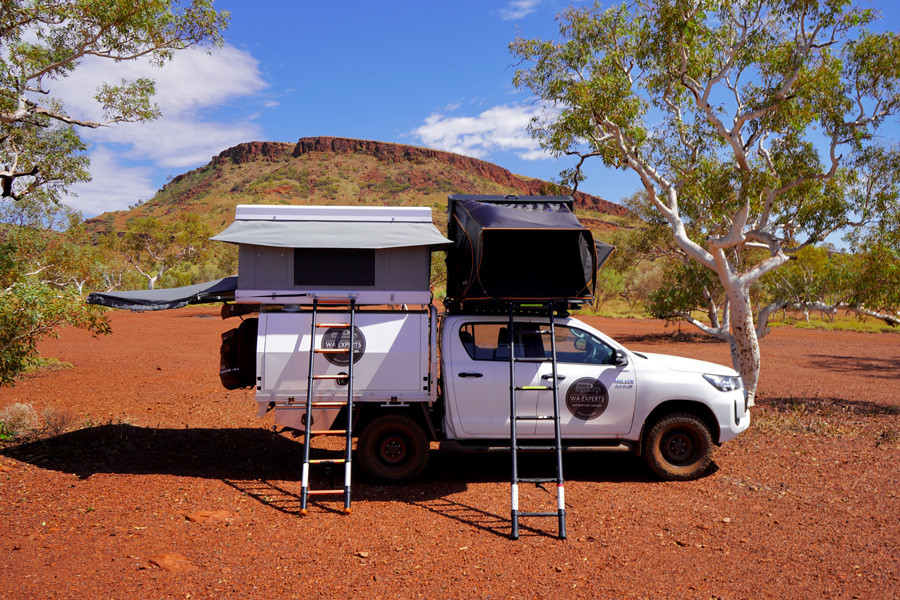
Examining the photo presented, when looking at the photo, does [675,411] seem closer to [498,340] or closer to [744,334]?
[498,340]

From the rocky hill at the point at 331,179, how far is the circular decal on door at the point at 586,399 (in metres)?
93.1

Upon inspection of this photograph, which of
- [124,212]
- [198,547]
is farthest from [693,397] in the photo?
[124,212]

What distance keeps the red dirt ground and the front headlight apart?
104 centimetres

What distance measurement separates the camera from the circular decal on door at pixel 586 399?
23.5ft

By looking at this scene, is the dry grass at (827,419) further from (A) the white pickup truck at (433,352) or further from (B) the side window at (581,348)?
(B) the side window at (581,348)

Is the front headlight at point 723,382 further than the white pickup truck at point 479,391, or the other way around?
the front headlight at point 723,382

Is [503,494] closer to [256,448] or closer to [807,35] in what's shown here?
[256,448]

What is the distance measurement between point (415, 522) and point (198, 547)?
188 centimetres

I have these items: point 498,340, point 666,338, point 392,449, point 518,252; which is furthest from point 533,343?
point 666,338

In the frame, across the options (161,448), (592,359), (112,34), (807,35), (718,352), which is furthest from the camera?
(718,352)

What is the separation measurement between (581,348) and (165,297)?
16.3ft

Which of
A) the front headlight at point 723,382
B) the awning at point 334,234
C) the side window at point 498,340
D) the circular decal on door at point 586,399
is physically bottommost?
the circular decal on door at point 586,399

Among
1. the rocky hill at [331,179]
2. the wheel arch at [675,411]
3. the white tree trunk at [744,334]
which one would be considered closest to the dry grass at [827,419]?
the white tree trunk at [744,334]

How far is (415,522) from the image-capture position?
19.6ft
